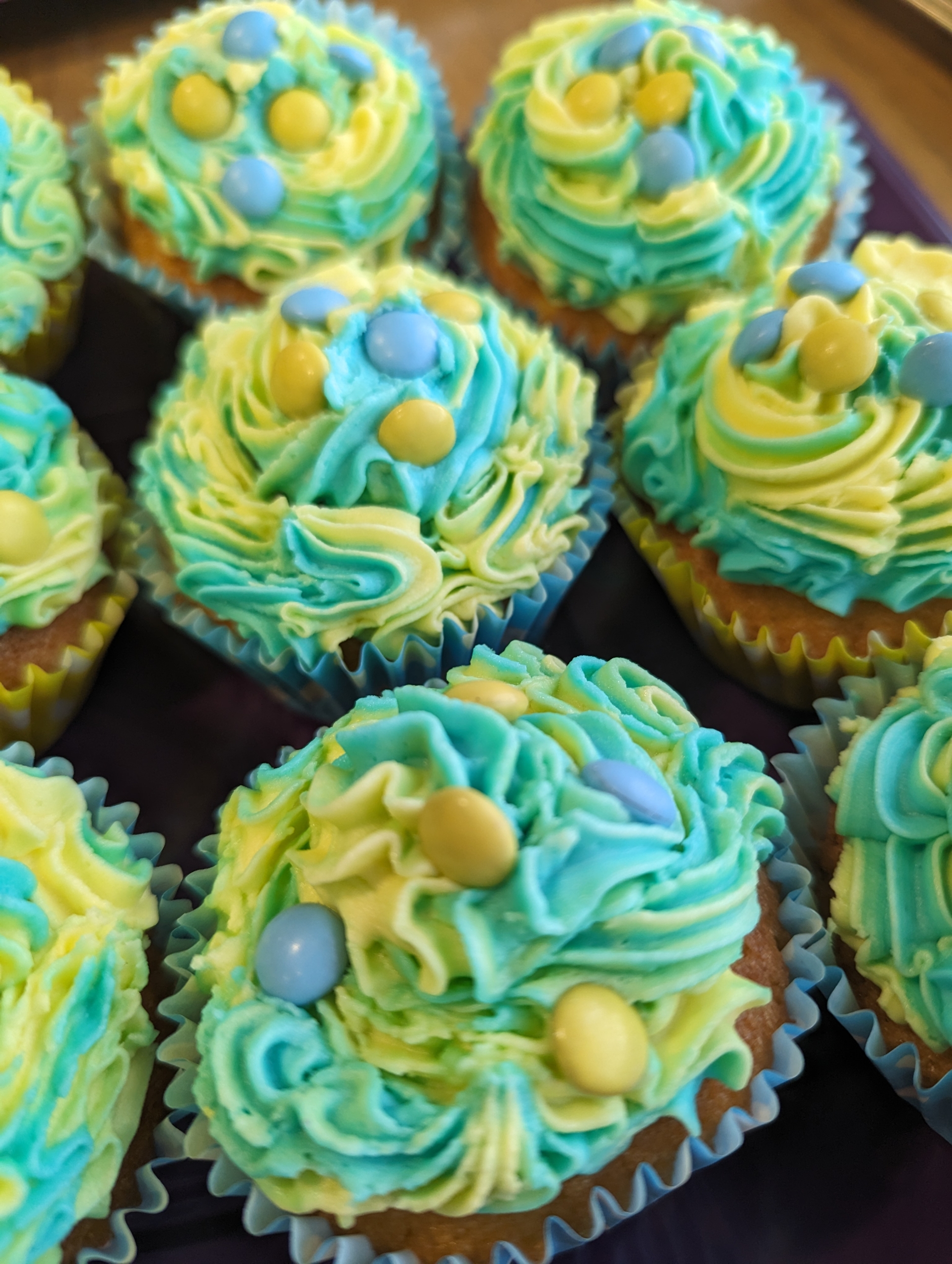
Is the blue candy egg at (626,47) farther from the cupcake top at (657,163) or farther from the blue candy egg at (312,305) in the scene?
the blue candy egg at (312,305)

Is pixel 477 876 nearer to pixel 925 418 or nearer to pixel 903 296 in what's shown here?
pixel 925 418

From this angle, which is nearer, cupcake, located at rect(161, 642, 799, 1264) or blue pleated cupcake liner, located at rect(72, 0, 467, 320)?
cupcake, located at rect(161, 642, 799, 1264)

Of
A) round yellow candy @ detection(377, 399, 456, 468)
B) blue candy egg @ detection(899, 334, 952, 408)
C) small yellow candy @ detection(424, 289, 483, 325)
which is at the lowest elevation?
round yellow candy @ detection(377, 399, 456, 468)

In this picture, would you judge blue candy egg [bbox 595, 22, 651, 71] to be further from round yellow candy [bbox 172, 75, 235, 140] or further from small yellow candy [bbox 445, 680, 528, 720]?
small yellow candy [bbox 445, 680, 528, 720]

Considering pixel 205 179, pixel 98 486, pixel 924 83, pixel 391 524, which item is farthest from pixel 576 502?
pixel 924 83

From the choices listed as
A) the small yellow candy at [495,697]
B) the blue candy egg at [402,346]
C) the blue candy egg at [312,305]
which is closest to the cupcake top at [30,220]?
the blue candy egg at [312,305]

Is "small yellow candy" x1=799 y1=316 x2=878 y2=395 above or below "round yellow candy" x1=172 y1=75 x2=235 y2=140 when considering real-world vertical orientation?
above

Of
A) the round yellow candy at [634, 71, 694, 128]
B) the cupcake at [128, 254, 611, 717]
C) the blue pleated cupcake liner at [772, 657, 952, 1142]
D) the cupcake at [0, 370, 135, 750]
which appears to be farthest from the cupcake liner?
the round yellow candy at [634, 71, 694, 128]
